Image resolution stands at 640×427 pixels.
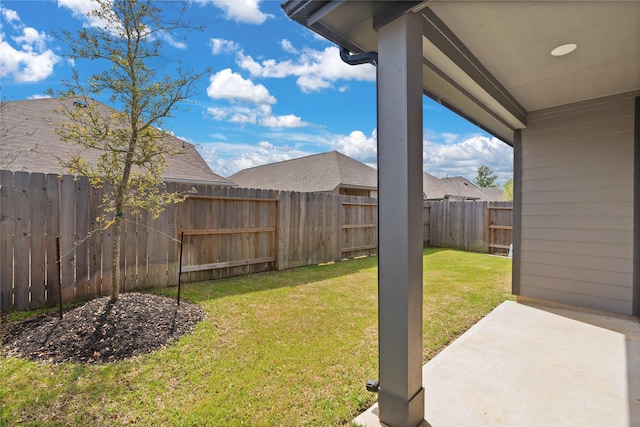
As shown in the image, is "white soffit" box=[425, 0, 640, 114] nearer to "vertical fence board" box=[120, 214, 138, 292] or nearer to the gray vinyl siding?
the gray vinyl siding

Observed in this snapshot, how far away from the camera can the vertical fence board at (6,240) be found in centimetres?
321

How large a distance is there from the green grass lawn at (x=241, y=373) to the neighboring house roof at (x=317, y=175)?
10.8m

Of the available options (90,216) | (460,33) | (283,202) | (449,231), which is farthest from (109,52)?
(449,231)

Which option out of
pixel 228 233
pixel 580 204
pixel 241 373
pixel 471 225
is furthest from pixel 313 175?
pixel 241 373

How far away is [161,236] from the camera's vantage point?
4598mm

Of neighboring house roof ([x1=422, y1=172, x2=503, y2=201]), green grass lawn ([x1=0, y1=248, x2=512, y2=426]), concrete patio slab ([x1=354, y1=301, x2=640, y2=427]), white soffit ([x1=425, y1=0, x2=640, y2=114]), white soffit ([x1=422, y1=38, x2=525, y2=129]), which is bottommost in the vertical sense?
concrete patio slab ([x1=354, y1=301, x2=640, y2=427])

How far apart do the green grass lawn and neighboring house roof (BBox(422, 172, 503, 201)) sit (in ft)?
64.2

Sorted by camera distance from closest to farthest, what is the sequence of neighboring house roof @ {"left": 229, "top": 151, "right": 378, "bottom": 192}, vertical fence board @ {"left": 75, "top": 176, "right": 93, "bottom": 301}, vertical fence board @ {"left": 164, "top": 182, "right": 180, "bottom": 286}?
vertical fence board @ {"left": 75, "top": 176, "right": 93, "bottom": 301} < vertical fence board @ {"left": 164, "top": 182, "right": 180, "bottom": 286} < neighboring house roof @ {"left": 229, "top": 151, "right": 378, "bottom": 192}

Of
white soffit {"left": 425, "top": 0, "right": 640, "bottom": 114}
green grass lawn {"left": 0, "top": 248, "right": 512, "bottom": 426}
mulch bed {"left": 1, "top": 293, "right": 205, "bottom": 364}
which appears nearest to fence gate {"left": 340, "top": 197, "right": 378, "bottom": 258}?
green grass lawn {"left": 0, "top": 248, "right": 512, "bottom": 426}

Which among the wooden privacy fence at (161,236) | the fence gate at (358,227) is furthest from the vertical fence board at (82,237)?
the fence gate at (358,227)

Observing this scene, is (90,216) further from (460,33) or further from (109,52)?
(460,33)

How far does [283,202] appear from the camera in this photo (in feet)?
20.6

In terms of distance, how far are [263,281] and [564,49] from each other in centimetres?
491

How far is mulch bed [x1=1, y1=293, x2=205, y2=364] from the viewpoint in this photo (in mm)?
2441
